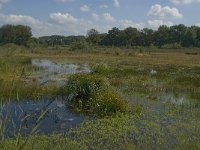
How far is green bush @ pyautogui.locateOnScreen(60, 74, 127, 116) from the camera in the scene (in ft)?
46.4

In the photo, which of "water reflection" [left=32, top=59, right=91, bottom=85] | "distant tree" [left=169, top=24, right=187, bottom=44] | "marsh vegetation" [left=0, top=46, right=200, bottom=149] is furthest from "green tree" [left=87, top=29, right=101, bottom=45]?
"marsh vegetation" [left=0, top=46, right=200, bottom=149]

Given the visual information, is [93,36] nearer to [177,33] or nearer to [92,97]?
[177,33]

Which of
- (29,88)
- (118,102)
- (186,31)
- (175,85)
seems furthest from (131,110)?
(186,31)

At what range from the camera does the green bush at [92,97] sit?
14.1 meters

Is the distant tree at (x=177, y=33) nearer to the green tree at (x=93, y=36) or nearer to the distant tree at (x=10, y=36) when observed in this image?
the green tree at (x=93, y=36)

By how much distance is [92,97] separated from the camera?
15945 millimetres

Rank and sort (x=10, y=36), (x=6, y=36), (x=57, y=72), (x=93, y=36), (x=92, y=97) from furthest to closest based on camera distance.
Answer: (x=93, y=36), (x=57, y=72), (x=92, y=97), (x=10, y=36), (x=6, y=36)

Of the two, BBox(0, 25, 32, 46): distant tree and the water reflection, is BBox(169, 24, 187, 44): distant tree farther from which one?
Result: BBox(0, 25, 32, 46): distant tree

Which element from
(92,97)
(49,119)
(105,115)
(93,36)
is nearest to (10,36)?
(49,119)

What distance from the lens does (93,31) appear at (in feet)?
365

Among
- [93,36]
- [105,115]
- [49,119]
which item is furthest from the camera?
[93,36]

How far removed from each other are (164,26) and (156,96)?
98.1 metres

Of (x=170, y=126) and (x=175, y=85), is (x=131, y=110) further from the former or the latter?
(x=175, y=85)

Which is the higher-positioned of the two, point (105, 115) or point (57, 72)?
point (105, 115)
